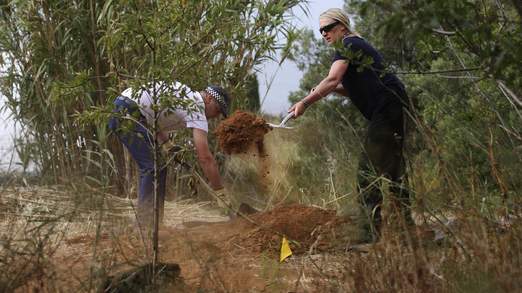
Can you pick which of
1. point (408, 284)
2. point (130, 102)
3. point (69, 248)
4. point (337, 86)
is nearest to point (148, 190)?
point (69, 248)

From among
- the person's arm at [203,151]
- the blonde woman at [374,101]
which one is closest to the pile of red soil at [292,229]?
the blonde woman at [374,101]

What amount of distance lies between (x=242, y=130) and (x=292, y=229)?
1.01 meters

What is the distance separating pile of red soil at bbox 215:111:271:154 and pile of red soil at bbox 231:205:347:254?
0.64 metres

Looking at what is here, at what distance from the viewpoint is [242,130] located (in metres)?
5.59

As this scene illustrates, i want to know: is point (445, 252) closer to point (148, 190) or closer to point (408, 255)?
point (408, 255)

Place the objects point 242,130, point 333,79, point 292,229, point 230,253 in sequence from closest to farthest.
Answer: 1. point 230,253
2. point 333,79
3. point 292,229
4. point 242,130

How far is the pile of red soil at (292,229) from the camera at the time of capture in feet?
14.7

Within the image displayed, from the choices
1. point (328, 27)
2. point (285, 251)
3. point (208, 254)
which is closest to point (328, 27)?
point (328, 27)

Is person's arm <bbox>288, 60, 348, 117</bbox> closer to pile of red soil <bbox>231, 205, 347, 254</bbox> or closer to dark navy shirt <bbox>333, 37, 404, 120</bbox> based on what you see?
dark navy shirt <bbox>333, 37, 404, 120</bbox>

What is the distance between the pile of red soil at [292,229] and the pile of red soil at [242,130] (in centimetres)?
64

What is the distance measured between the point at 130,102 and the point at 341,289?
4.41 ft

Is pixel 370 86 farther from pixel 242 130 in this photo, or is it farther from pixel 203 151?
pixel 203 151

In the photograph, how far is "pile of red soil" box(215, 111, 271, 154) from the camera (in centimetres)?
559

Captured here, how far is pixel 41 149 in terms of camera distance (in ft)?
26.1
